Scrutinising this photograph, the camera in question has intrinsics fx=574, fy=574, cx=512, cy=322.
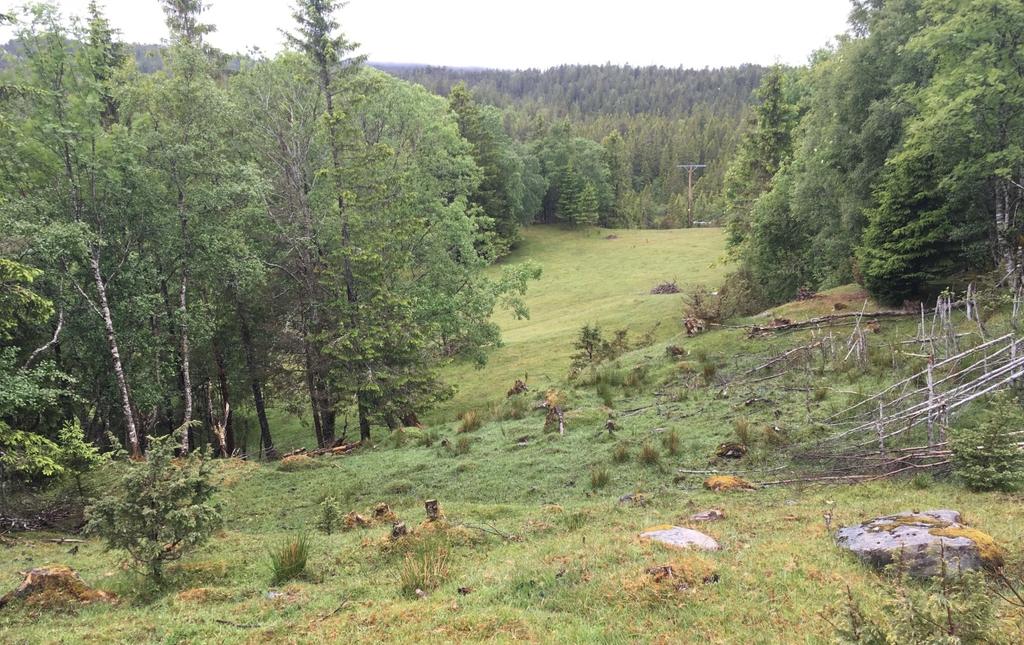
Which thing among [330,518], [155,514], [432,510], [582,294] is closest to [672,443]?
[432,510]

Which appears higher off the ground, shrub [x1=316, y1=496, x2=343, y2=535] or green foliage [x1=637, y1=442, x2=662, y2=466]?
green foliage [x1=637, y1=442, x2=662, y2=466]

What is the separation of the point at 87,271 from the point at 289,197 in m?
5.71

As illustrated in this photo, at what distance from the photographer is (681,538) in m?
7.07

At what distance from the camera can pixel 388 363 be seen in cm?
1814

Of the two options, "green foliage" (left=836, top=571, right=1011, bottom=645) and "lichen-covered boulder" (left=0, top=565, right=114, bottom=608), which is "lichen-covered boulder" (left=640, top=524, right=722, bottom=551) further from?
"lichen-covered boulder" (left=0, top=565, right=114, bottom=608)

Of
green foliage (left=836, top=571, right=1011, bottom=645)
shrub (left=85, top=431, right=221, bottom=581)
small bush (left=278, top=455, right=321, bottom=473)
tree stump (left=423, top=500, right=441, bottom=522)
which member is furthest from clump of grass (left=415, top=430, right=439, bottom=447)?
green foliage (left=836, top=571, right=1011, bottom=645)

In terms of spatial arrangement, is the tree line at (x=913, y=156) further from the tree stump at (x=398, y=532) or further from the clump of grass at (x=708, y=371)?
the tree stump at (x=398, y=532)

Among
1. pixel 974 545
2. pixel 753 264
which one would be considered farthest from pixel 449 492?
pixel 753 264

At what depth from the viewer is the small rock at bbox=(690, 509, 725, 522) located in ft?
26.5

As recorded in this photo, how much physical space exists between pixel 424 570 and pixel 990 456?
7.89 meters

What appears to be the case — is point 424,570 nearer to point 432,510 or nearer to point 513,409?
point 432,510

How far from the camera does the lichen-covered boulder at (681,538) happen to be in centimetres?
684

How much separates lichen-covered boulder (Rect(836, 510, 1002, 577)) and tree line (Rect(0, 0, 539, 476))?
40.9ft

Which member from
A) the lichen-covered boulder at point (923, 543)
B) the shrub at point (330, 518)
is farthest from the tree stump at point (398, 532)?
the lichen-covered boulder at point (923, 543)
